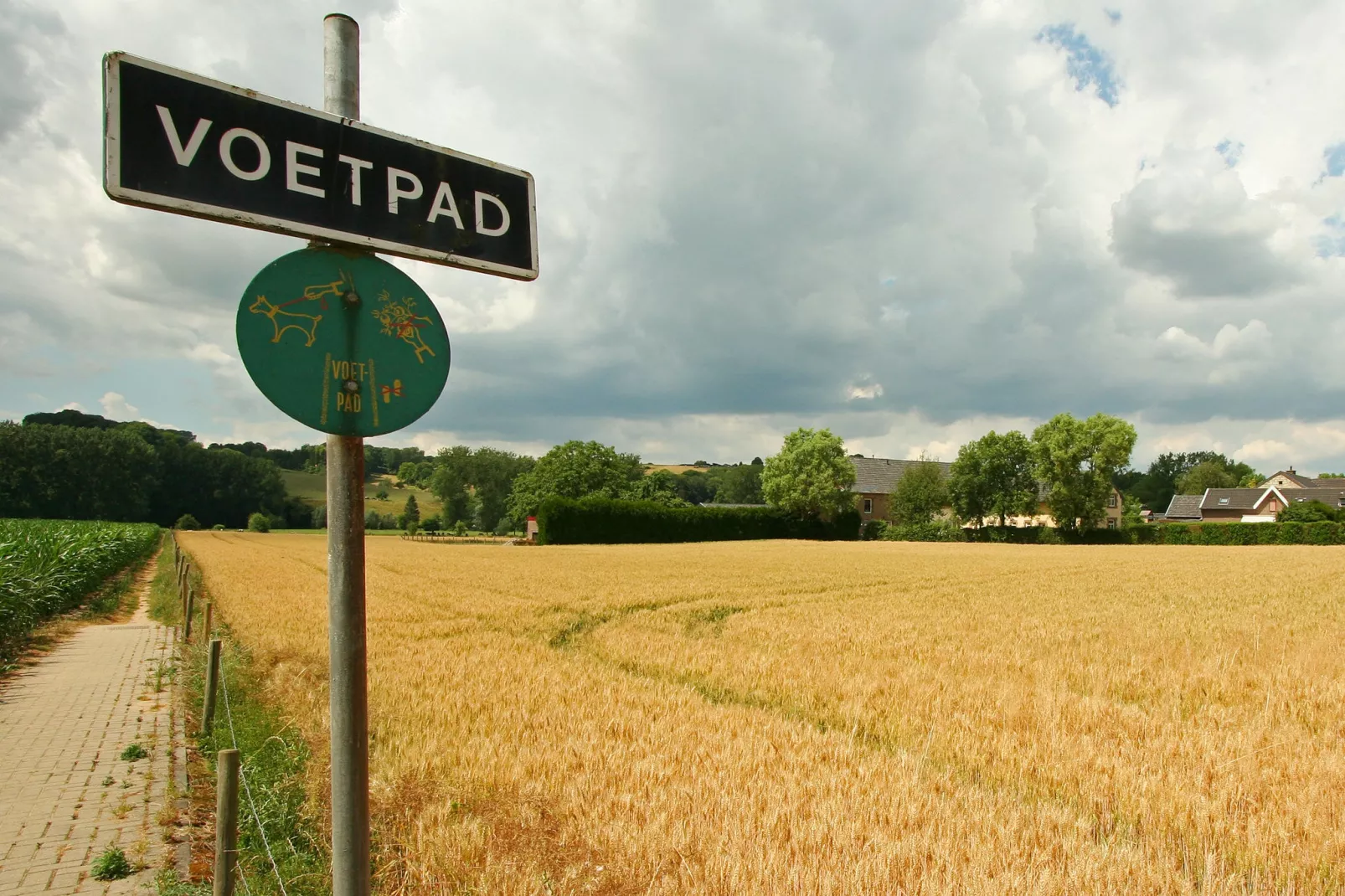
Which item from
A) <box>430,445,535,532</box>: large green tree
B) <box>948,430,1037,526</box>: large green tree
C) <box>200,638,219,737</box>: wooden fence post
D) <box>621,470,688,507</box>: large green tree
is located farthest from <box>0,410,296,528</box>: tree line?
<box>200,638,219,737</box>: wooden fence post

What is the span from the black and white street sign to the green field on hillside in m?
130

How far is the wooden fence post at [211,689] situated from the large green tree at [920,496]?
86498 millimetres

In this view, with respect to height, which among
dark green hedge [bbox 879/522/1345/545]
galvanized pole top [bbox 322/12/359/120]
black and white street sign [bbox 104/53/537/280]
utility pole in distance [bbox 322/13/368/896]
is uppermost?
galvanized pole top [bbox 322/12/359/120]

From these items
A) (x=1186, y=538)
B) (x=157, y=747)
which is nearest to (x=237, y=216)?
(x=157, y=747)

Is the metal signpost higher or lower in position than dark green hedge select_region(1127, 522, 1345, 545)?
higher

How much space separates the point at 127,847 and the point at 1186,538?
79463 millimetres

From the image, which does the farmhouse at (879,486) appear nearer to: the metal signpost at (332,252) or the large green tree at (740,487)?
the large green tree at (740,487)

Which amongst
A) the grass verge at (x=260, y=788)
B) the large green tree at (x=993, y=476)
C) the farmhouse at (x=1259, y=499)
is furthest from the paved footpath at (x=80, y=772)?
the farmhouse at (x=1259, y=499)

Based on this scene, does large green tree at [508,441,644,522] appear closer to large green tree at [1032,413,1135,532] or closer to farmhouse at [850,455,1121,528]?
farmhouse at [850,455,1121,528]

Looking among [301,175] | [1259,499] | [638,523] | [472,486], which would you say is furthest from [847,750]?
[1259,499]

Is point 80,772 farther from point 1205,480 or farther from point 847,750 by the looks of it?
point 1205,480

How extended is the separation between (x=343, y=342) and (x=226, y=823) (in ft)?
7.29

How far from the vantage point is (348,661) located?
7.35 feet

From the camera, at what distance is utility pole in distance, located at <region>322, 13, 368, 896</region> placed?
2.20 meters
